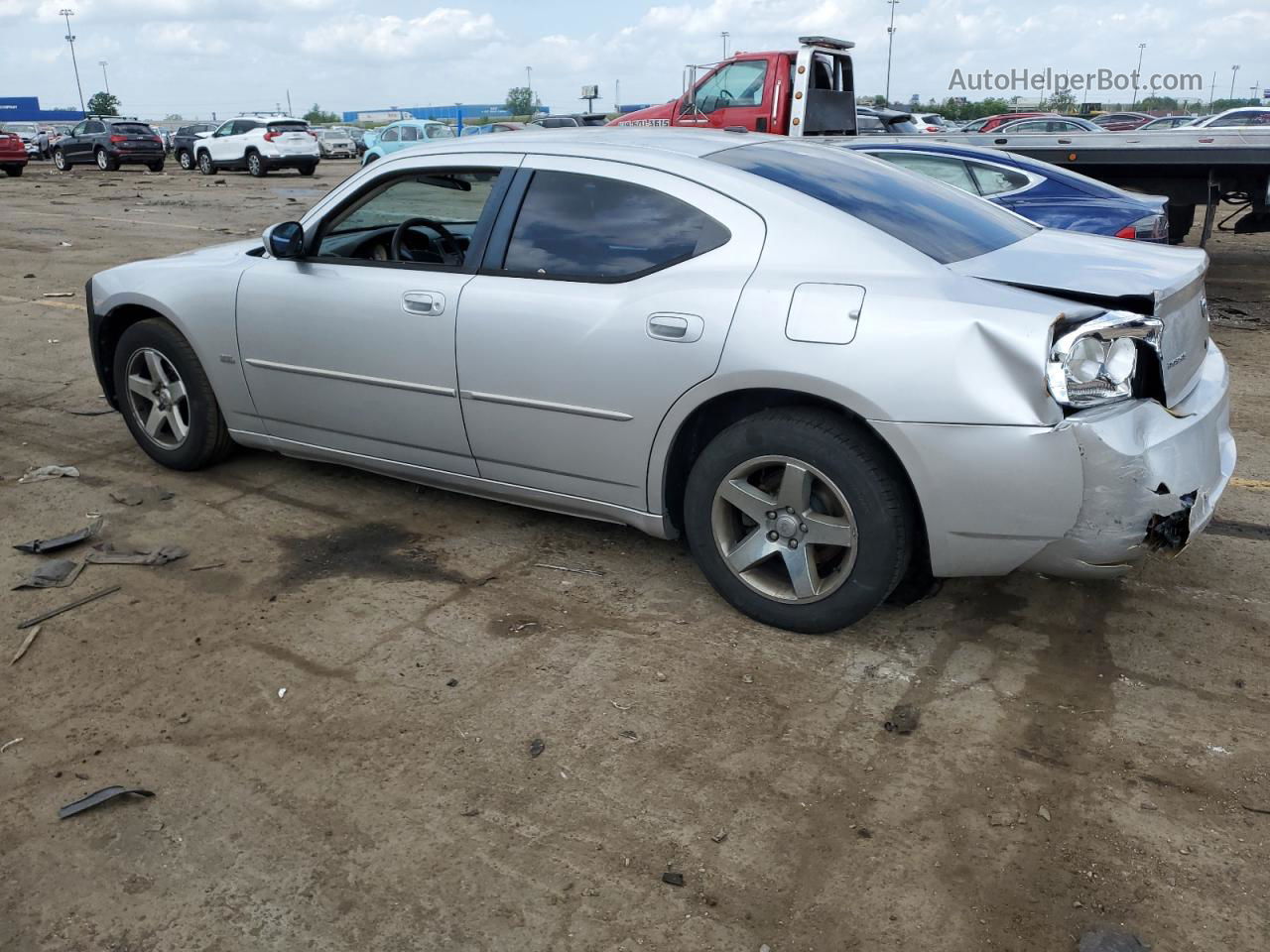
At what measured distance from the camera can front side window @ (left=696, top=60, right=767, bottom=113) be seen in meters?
15.5

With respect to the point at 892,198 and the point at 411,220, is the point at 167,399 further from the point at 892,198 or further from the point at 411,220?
the point at 892,198

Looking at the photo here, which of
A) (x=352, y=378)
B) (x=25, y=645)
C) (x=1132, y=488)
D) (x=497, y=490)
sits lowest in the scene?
(x=25, y=645)

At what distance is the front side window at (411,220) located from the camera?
13.9 feet

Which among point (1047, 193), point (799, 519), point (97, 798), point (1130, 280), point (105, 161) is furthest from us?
point (105, 161)

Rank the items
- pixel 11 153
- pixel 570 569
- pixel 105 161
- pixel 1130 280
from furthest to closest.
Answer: pixel 105 161, pixel 11 153, pixel 570 569, pixel 1130 280

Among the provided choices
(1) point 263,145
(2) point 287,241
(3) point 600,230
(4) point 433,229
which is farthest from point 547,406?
(1) point 263,145

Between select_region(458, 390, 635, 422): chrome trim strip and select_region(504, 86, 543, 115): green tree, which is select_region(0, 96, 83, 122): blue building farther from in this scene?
select_region(458, 390, 635, 422): chrome trim strip

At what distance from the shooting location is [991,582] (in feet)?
13.0

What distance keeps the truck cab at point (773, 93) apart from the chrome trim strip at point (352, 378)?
11.6 metres

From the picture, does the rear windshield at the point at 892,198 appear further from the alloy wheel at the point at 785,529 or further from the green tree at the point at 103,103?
the green tree at the point at 103,103

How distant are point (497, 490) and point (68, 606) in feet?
5.23

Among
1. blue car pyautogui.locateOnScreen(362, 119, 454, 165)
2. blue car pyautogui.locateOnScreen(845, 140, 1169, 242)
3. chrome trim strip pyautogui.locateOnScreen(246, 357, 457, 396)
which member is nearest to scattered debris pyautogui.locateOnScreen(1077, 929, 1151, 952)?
chrome trim strip pyautogui.locateOnScreen(246, 357, 457, 396)

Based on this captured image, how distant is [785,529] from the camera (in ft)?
11.3

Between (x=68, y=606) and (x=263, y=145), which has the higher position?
(x=263, y=145)
